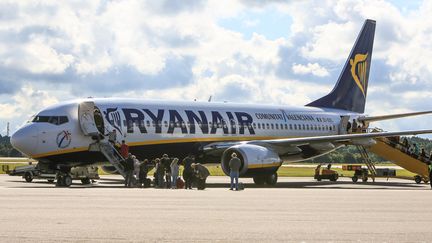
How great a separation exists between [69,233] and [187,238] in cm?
186

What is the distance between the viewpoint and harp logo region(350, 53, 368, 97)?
4888cm

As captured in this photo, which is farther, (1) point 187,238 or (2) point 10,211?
(2) point 10,211

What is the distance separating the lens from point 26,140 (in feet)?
102

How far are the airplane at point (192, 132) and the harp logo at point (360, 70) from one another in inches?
130

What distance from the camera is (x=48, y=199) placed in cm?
2005

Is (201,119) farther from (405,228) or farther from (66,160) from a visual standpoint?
(405,228)

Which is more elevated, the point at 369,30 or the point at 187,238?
the point at 369,30

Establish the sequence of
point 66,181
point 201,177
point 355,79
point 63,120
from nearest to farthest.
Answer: point 201,177 < point 66,181 < point 63,120 < point 355,79

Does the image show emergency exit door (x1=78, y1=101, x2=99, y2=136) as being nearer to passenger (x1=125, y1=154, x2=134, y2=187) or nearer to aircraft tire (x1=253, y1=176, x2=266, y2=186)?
passenger (x1=125, y1=154, x2=134, y2=187)

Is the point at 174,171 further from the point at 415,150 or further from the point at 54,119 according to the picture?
the point at 415,150

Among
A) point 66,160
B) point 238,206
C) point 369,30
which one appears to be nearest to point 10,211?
point 238,206

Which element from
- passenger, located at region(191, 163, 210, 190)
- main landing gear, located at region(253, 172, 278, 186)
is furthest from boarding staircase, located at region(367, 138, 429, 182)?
passenger, located at region(191, 163, 210, 190)

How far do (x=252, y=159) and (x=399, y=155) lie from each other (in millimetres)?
15081

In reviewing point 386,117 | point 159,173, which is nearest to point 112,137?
point 159,173
